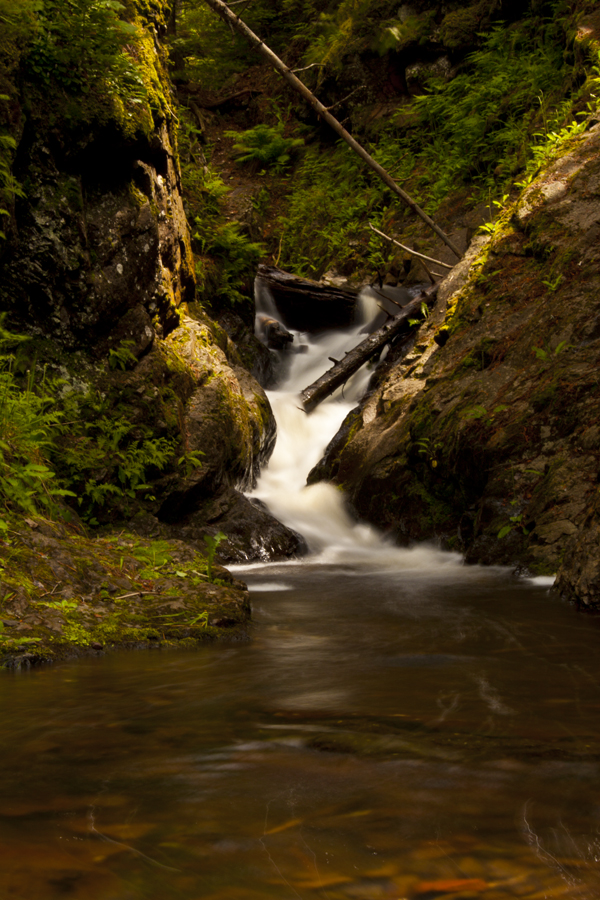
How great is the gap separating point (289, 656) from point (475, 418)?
485cm

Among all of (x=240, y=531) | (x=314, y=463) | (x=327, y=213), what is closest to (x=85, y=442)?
(x=240, y=531)

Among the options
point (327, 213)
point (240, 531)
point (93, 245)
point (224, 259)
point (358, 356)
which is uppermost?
point (327, 213)

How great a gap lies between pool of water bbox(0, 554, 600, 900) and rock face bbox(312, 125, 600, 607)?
109 inches

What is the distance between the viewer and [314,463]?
10828mm

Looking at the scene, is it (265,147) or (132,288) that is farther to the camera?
(265,147)

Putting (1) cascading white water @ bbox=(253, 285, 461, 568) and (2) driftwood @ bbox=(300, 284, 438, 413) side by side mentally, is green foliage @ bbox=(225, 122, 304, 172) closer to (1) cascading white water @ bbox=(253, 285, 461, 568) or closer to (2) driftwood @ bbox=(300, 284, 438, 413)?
(1) cascading white water @ bbox=(253, 285, 461, 568)

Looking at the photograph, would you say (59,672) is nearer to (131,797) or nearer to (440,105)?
(131,797)

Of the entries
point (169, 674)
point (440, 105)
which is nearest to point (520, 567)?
point (169, 674)

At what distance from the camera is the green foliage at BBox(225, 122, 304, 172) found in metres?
19.7

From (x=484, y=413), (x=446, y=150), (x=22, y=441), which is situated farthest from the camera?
(x=446, y=150)

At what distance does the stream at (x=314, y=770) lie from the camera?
4.79 feet

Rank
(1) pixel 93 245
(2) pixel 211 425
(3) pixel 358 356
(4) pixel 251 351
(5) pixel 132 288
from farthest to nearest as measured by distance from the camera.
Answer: (4) pixel 251 351
(3) pixel 358 356
(2) pixel 211 425
(5) pixel 132 288
(1) pixel 93 245

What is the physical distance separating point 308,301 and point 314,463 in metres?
4.39

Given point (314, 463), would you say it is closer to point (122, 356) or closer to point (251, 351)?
point (251, 351)
